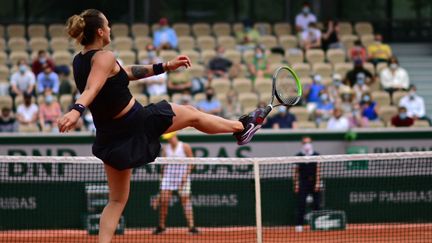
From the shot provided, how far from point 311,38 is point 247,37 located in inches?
51.1

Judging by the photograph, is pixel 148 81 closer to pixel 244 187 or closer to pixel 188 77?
pixel 188 77

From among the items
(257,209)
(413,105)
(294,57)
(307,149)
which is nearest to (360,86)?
(413,105)

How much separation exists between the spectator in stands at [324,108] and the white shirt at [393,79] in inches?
71.3

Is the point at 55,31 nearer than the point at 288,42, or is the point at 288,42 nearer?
the point at 288,42

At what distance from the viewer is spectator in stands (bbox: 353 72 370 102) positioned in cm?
1884

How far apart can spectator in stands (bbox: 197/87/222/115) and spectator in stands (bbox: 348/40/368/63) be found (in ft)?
12.3

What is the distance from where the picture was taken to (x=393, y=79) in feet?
64.6

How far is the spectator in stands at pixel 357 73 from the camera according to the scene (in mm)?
19375

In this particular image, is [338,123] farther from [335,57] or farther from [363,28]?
[363,28]

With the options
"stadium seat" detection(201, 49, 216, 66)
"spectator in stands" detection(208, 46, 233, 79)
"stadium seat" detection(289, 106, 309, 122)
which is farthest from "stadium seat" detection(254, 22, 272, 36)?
"stadium seat" detection(289, 106, 309, 122)

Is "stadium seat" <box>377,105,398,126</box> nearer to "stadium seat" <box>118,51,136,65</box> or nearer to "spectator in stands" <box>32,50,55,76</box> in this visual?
"stadium seat" <box>118,51,136,65</box>

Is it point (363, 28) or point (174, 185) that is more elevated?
point (363, 28)

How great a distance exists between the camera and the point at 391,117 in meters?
18.2

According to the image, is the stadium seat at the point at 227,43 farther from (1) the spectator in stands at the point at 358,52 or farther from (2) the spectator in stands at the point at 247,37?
(1) the spectator in stands at the point at 358,52
